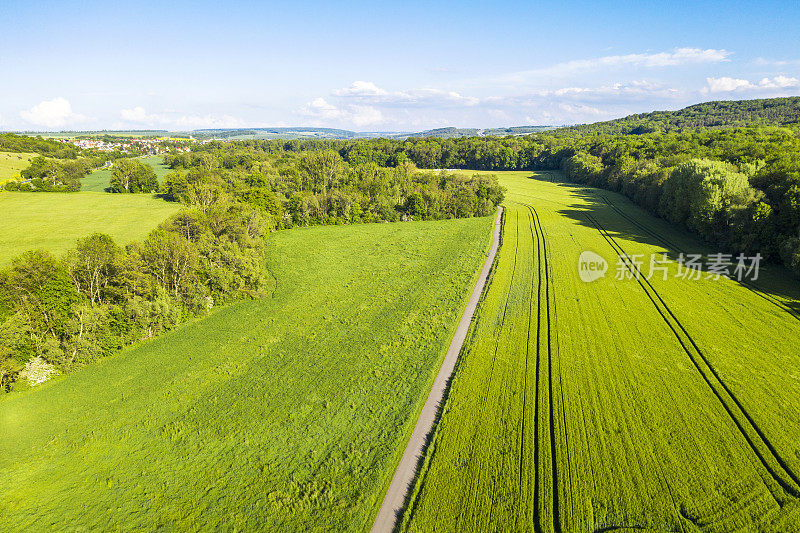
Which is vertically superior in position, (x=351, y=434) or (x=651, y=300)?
(x=651, y=300)

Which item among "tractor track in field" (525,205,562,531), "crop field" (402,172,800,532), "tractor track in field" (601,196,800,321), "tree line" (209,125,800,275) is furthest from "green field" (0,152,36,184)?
Answer: "tractor track in field" (601,196,800,321)

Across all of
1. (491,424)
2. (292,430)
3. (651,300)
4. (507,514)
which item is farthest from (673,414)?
(292,430)

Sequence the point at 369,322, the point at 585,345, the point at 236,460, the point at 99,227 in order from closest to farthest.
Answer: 1. the point at 236,460
2. the point at 585,345
3. the point at 369,322
4. the point at 99,227

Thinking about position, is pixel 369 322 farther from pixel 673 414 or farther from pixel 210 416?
pixel 673 414

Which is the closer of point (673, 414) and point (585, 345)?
point (673, 414)

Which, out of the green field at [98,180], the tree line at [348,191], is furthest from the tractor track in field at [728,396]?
the green field at [98,180]

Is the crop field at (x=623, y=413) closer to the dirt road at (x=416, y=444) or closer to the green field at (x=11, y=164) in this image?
the dirt road at (x=416, y=444)

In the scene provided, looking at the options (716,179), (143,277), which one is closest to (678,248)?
(716,179)

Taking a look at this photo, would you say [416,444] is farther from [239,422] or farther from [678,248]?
[678,248]
